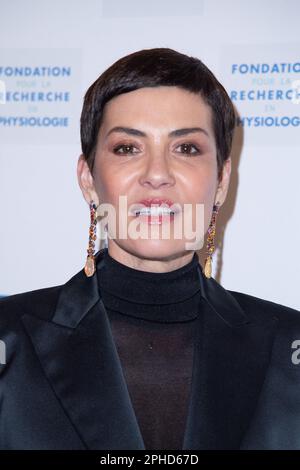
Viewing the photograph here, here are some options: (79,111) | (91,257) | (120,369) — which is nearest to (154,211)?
(91,257)

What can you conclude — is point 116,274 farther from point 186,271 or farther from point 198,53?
point 198,53

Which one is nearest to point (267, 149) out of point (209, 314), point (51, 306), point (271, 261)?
point (271, 261)

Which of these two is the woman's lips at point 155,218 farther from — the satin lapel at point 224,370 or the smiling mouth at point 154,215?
the satin lapel at point 224,370

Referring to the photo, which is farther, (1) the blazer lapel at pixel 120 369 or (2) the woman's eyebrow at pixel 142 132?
(2) the woman's eyebrow at pixel 142 132

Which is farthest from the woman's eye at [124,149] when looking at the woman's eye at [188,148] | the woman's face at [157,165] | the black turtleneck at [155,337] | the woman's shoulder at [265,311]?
the woman's shoulder at [265,311]

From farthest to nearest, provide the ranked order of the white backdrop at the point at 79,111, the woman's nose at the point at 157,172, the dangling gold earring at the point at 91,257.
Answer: the white backdrop at the point at 79,111 < the dangling gold earring at the point at 91,257 < the woman's nose at the point at 157,172

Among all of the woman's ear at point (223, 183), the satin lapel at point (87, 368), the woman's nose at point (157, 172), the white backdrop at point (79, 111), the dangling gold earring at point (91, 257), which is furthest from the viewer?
the white backdrop at point (79, 111)

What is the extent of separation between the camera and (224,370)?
5.09 ft

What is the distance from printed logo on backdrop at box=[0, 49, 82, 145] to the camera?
2.13m

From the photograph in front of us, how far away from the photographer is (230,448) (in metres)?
1.46

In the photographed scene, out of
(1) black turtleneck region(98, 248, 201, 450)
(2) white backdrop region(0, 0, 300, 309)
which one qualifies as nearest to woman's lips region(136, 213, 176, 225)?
(1) black turtleneck region(98, 248, 201, 450)

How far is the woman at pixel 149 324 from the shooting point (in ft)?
4.75

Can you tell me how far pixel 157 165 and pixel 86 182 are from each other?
284mm
